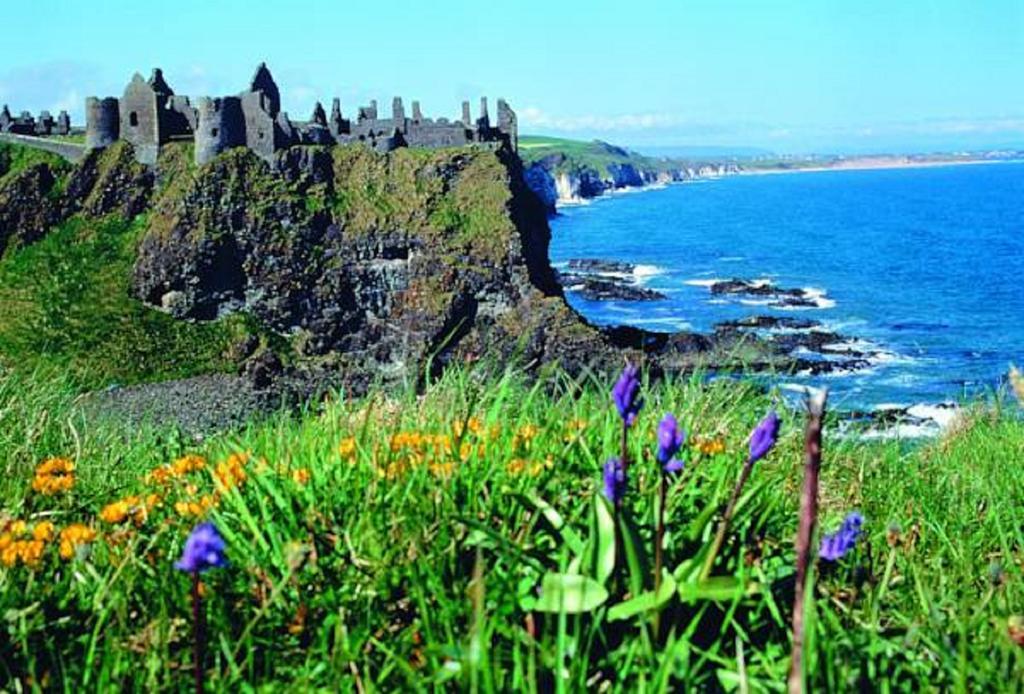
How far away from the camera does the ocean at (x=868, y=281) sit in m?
61.0

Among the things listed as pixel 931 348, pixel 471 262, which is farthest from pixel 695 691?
pixel 471 262

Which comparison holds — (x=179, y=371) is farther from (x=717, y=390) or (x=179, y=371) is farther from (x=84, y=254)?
(x=717, y=390)

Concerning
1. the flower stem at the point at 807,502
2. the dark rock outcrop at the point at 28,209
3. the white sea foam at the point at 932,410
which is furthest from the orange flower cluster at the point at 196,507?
the dark rock outcrop at the point at 28,209

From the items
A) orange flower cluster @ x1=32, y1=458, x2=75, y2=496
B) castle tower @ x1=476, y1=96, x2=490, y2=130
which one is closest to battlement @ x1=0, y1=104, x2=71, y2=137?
castle tower @ x1=476, y1=96, x2=490, y2=130

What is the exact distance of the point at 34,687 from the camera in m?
3.22

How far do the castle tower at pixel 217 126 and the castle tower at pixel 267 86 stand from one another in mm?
3814

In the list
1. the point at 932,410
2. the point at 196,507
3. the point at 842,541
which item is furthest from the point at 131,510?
the point at 932,410

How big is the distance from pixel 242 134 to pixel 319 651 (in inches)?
3163

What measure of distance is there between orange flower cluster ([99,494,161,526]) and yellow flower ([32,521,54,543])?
0.22 m

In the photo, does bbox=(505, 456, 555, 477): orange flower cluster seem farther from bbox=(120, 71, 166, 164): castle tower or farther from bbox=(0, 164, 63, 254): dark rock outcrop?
bbox=(0, 164, 63, 254): dark rock outcrop

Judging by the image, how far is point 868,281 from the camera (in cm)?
10200

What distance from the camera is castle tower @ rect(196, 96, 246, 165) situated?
77812 millimetres

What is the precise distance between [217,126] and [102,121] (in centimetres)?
910

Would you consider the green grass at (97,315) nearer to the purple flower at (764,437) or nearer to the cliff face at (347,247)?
the cliff face at (347,247)
